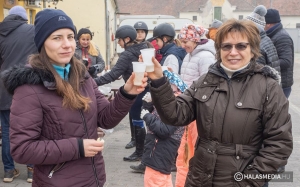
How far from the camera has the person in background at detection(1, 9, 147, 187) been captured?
226 centimetres

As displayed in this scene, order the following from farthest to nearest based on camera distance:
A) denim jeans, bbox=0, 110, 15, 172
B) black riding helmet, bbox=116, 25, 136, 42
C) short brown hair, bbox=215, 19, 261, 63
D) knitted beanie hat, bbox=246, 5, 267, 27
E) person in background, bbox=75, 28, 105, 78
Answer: person in background, bbox=75, 28, 105, 78
black riding helmet, bbox=116, 25, 136, 42
knitted beanie hat, bbox=246, 5, 267, 27
denim jeans, bbox=0, 110, 15, 172
short brown hair, bbox=215, 19, 261, 63

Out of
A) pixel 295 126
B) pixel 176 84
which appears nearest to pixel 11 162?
pixel 176 84

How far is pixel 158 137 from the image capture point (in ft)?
13.9

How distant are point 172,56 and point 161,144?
207 cm

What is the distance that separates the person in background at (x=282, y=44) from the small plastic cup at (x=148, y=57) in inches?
134

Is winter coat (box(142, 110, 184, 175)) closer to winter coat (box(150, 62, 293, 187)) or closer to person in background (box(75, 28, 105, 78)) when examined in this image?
winter coat (box(150, 62, 293, 187))

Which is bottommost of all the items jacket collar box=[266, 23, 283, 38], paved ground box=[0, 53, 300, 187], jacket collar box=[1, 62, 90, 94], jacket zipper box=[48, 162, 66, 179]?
paved ground box=[0, 53, 300, 187]

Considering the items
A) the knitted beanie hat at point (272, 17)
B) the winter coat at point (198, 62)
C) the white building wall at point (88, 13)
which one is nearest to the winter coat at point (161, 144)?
the winter coat at point (198, 62)

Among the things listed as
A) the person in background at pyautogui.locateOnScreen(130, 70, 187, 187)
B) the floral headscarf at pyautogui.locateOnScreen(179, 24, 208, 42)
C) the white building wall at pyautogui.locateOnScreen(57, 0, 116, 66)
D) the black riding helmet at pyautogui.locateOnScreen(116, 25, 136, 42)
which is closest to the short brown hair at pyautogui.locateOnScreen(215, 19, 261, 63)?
the person in background at pyautogui.locateOnScreen(130, 70, 187, 187)

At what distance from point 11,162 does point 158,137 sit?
2.15 m

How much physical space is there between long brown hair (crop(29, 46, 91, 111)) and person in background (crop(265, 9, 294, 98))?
369cm

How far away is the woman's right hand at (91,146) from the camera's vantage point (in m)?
2.33

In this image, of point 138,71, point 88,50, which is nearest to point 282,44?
point 88,50

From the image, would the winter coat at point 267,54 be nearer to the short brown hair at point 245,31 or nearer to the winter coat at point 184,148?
the winter coat at point 184,148
